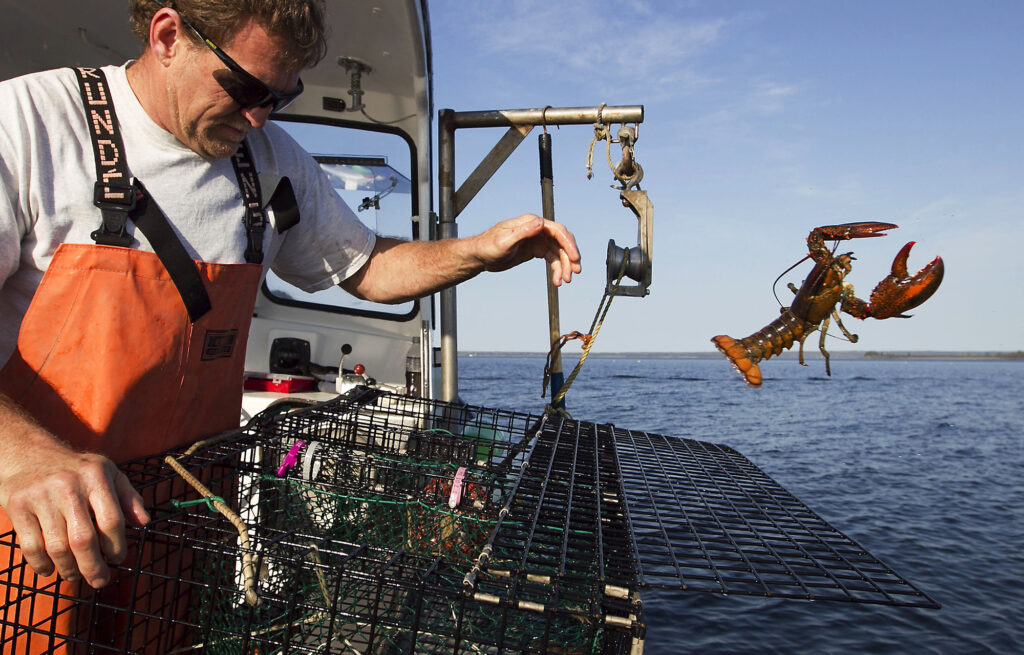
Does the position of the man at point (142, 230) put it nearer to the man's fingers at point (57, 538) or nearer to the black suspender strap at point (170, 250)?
the black suspender strap at point (170, 250)

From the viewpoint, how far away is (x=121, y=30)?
420cm

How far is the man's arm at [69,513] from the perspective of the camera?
1133mm

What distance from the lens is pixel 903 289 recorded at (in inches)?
179

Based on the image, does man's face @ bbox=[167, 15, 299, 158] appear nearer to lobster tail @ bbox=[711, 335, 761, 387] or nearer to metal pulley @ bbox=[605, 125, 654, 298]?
metal pulley @ bbox=[605, 125, 654, 298]

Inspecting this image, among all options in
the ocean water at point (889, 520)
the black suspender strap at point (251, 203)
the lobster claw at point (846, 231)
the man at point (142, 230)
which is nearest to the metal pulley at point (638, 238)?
the lobster claw at point (846, 231)

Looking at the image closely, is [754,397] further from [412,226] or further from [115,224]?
[115,224]

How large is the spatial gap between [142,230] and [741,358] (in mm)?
5207

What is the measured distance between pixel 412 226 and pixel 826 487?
11.6 metres

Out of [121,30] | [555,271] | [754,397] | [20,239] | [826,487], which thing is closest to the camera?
[20,239]

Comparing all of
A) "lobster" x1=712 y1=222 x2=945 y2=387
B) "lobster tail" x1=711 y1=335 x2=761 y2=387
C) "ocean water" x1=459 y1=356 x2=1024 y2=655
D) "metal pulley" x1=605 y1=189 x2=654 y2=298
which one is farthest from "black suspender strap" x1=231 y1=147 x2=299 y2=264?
"ocean water" x1=459 y1=356 x2=1024 y2=655

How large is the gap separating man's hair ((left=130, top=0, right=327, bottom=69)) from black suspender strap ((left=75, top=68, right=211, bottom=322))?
0.24m

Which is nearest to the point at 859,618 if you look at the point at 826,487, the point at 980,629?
the point at 980,629

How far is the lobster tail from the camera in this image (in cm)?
554

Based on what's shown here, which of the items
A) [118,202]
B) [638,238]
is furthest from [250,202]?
[638,238]
